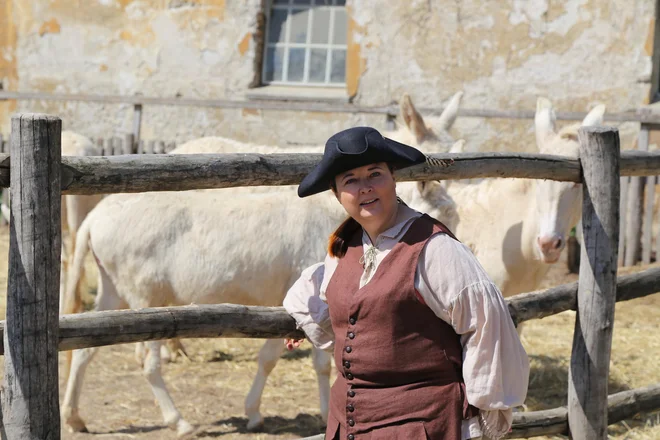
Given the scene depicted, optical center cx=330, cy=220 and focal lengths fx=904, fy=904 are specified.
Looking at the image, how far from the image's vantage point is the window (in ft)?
42.8

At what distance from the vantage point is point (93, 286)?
8922 mm

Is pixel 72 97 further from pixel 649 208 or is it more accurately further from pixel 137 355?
pixel 649 208

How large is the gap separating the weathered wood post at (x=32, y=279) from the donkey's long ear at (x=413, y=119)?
359cm

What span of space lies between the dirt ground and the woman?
274cm

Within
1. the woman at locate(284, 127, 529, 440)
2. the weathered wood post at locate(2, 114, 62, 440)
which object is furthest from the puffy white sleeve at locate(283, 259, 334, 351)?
the weathered wood post at locate(2, 114, 62, 440)

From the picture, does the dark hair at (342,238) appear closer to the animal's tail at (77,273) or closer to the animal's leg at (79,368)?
the animal's leg at (79,368)

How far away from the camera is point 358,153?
8.78 feet

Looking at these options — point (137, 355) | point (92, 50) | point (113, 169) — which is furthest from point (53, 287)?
point (92, 50)

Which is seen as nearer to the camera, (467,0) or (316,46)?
(467,0)

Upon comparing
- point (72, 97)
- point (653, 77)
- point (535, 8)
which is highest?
point (535, 8)

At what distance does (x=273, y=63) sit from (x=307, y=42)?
0.60 metres

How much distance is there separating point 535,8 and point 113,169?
9856mm

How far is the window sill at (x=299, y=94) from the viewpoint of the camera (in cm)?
1261

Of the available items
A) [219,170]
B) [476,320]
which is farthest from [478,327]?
[219,170]
